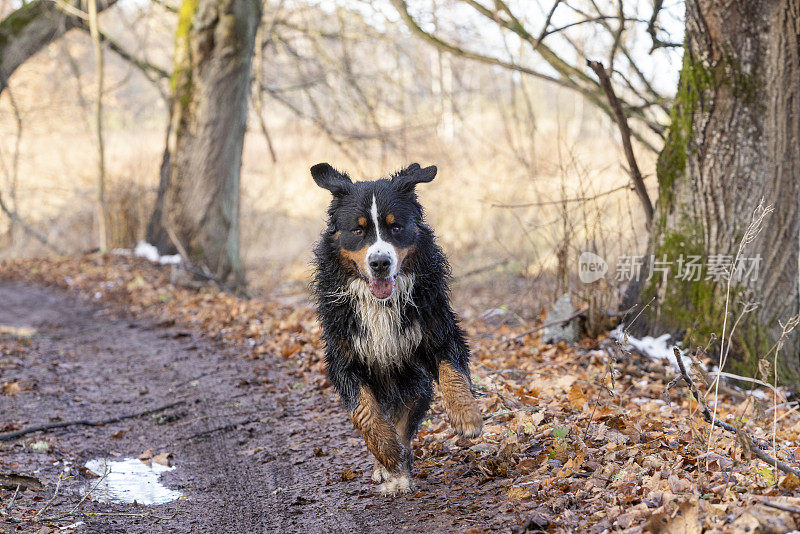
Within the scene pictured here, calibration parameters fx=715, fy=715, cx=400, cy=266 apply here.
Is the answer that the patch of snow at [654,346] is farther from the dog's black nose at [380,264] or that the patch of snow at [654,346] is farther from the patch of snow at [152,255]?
the patch of snow at [152,255]

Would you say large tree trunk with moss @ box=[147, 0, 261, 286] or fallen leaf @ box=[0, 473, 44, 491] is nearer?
fallen leaf @ box=[0, 473, 44, 491]

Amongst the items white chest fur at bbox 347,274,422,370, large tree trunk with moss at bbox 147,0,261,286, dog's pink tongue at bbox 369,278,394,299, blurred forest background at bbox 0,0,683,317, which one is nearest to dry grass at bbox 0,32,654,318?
blurred forest background at bbox 0,0,683,317

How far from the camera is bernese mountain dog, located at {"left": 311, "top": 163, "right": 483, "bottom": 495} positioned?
14.8ft

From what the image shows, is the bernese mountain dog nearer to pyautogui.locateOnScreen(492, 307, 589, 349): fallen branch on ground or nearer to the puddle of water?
the puddle of water

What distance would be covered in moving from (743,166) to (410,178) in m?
3.71

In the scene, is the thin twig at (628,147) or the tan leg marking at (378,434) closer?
the tan leg marking at (378,434)

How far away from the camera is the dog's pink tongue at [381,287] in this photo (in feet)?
14.7

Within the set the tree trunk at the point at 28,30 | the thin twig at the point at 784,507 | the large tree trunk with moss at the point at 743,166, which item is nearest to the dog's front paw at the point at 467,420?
the thin twig at the point at 784,507

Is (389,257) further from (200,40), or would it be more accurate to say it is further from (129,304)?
(200,40)

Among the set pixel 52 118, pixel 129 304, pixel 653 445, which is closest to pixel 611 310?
pixel 653 445

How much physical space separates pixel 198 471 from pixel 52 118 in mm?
23101

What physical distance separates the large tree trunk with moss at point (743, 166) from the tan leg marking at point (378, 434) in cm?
370

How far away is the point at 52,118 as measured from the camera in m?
24.9

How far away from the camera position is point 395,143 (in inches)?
618
